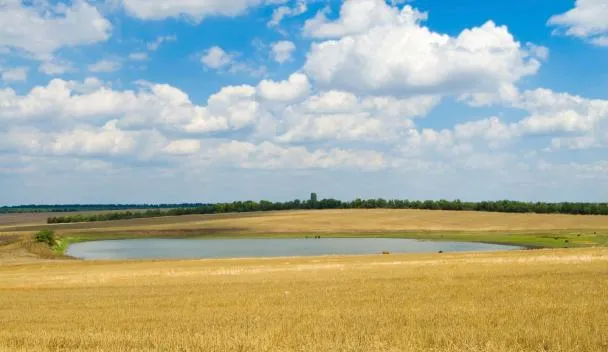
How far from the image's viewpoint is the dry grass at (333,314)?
13.5 meters

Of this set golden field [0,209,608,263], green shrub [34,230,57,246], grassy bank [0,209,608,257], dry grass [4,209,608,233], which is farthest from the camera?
dry grass [4,209,608,233]

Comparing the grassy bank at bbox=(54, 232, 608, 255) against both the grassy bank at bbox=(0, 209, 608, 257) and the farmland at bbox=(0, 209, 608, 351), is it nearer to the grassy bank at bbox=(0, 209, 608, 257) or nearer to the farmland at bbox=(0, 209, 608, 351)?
the grassy bank at bbox=(0, 209, 608, 257)

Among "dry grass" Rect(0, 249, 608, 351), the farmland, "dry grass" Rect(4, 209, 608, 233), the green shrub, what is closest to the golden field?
"dry grass" Rect(4, 209, 608, 233)

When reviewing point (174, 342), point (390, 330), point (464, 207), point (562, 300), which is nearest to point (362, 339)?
point (390, 330)

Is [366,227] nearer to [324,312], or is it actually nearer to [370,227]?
[370,227]

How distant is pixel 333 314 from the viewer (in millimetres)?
18625

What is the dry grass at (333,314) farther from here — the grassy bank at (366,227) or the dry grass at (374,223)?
the dry grass at (374,223)

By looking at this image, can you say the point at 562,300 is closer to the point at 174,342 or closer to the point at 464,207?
the point at 174,342

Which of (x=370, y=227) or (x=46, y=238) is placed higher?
(x=370, y=227)

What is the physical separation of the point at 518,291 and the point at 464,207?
173m

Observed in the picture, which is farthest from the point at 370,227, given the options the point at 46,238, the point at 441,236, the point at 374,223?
the point at 46,238

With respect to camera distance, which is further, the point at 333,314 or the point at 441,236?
the point at 441,236

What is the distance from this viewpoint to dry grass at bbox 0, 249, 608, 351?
13.5 metres

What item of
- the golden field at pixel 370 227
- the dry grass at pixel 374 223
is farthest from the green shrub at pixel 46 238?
the dry grass at pixel 374 223
